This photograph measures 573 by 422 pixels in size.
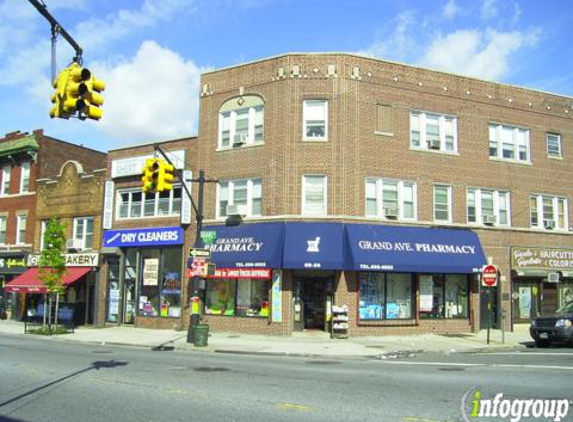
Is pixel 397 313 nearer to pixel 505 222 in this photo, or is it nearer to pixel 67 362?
pixel 505 222

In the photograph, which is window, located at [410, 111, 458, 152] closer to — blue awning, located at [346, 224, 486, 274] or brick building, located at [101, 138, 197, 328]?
blue awning, located at [346, 224, 486, 274]

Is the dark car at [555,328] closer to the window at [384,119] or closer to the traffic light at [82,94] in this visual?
the window at [384,119]

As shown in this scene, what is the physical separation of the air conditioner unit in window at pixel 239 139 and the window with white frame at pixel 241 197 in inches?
66.8

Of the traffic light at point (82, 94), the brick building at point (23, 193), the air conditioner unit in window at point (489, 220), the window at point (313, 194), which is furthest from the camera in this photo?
the brick building at point (23, 193)

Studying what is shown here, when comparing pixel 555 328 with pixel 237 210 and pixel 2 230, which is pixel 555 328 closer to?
pixel 237 210

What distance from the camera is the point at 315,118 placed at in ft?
87.4

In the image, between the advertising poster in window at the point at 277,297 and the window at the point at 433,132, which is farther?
the window at the point at 433,132

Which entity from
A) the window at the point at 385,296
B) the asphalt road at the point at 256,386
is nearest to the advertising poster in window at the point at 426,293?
the window at the point at 385,296

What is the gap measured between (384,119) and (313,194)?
4780 millimetres

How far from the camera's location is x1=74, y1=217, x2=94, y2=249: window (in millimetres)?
32938

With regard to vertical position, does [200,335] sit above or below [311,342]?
above

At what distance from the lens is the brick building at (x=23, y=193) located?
118ft

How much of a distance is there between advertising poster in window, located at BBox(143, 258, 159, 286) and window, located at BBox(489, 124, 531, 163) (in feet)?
56.4

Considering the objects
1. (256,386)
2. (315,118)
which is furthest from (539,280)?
(256,386)
